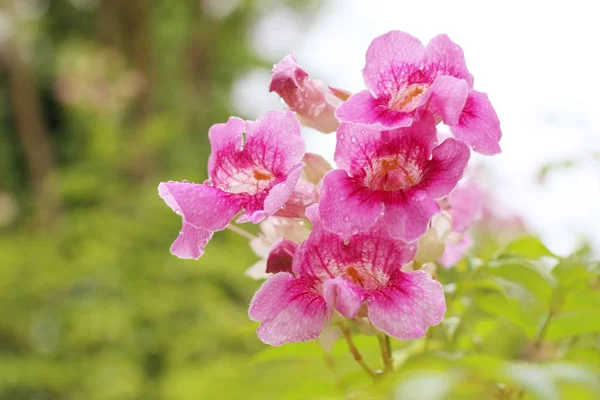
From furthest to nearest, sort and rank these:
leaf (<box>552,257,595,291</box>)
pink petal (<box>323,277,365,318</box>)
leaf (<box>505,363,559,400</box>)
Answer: leaf (<box>552,257,595,291</box>) → pink petal (<box>323,277,365,318</box>) → leaf (<box>505,363,559,400</box>)

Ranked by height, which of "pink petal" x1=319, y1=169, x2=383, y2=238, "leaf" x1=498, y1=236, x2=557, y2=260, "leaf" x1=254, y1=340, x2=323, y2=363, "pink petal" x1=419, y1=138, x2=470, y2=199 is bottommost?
"leaf" x1=254, y1=340, x2=323, y2=363

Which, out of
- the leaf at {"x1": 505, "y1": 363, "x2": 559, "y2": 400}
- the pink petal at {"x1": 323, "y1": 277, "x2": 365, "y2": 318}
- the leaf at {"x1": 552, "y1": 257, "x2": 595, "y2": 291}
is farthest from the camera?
the leaf at {"x1": 552, "y1": 257, "x2": 595, "y2": 291}

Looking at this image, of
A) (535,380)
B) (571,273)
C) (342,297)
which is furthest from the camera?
(571,273)

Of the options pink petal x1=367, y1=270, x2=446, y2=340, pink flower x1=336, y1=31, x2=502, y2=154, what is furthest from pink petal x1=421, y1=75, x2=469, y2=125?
pink petal x1=367, y1=270, x2=446, y2=340

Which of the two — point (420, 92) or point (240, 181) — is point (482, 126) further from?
point (240, 181)

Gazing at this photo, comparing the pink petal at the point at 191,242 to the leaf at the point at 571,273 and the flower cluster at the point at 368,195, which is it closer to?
the flower cluster at the point at 368,195

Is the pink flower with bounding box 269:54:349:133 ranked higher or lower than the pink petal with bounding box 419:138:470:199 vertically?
higher

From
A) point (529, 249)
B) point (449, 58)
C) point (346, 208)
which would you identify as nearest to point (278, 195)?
point (346, 208)

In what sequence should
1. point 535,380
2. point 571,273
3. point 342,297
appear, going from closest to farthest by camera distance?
point 535,380
point 342,297
point 571,273

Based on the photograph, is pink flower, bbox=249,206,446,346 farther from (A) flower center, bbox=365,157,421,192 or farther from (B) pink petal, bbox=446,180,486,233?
(B) pink petal, bbox=446,180,486,233
